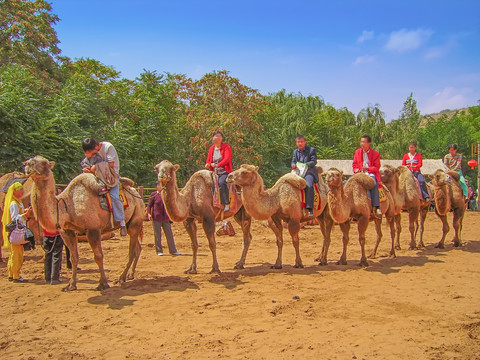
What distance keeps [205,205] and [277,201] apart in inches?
63.3

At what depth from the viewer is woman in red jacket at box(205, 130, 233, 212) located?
9.55 metres

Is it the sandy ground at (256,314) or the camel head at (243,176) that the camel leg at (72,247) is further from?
the camel head at (243,176)

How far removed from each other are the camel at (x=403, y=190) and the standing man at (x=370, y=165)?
0.67 metres

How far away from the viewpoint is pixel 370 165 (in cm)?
1066

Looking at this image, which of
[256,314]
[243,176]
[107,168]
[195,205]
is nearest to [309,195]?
[243,176]

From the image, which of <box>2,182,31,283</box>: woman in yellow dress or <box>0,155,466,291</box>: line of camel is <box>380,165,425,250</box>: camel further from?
<box>2,182,31,283</box>: woman in yellow dress

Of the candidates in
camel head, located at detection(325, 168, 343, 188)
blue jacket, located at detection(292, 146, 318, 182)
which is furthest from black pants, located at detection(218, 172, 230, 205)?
camel head, located at detection(325, 168, 343, 188)

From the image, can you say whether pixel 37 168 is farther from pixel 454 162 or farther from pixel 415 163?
pixel 454 162

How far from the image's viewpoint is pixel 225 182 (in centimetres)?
963

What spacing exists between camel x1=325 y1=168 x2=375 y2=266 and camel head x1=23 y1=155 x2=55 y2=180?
5550 mm

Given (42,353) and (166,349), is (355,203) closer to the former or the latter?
(166,349)

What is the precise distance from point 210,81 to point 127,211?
2268cm

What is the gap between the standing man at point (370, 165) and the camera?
10.2m

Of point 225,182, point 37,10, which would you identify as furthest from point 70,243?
point 37,10
